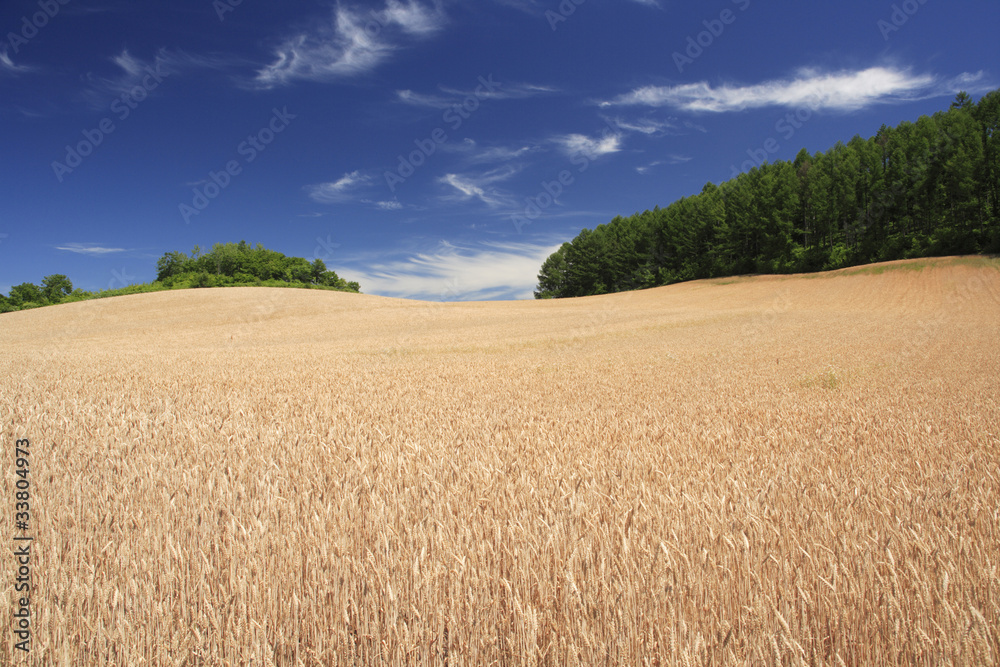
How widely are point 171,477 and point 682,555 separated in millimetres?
3516

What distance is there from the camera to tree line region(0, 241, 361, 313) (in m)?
73.0

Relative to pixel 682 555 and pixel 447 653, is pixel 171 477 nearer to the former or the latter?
pixel 447 653

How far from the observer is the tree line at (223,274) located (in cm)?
7300

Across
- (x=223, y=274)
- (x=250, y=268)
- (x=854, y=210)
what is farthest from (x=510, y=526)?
(x=250, y=268)

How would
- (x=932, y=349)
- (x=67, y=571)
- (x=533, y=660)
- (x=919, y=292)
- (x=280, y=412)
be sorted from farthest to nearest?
(x=919, y=292)
(x=932, y=349)
(x=280, y=412)
(x=67, y=571)
(x=533, y=660)

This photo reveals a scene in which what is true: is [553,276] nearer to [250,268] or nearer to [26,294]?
[250,268]

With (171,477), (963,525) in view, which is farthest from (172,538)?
(963,525)

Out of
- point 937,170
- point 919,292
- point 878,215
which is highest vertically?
point 937,170

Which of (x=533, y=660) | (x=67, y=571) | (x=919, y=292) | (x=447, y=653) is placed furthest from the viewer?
(x=919, y=292)

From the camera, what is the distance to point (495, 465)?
3.46m

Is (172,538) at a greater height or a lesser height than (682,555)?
greater

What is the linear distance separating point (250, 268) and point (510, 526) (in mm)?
93255

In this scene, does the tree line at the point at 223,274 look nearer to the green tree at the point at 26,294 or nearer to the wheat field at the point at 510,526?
the green tree at the point at 26,294

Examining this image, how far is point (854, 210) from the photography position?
187ft
